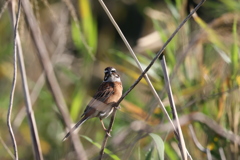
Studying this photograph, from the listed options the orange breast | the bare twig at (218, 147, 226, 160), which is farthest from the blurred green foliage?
the orange breast

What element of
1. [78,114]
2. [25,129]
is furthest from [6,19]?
[78,114]

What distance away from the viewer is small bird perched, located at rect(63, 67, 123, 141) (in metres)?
3.30

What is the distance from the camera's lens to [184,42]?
397 cm

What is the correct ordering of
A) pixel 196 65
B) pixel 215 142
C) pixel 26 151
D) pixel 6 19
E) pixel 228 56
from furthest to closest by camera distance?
pixel 6 19
pixel 26 151
pixel 196 65
pixel 228 56
pixel 215 142

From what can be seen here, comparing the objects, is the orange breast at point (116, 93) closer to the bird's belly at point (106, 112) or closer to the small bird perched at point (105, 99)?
the small bird perched at point (105, 99)

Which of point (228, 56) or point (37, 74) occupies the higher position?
point (228, 56)

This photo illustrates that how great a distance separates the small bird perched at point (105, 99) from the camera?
330 cm

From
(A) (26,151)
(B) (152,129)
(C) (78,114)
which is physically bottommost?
(A) (26,151)

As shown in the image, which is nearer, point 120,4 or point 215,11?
point 215,11

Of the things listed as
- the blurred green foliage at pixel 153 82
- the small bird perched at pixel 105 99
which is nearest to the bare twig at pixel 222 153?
the blurred green foliage at pixel 153 82

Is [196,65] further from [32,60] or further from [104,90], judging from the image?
[32,60]

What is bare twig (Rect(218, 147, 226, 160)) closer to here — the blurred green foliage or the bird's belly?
the blurred green foliage

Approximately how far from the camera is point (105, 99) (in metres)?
3.57

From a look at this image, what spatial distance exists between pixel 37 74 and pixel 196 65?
2091 millimetres
